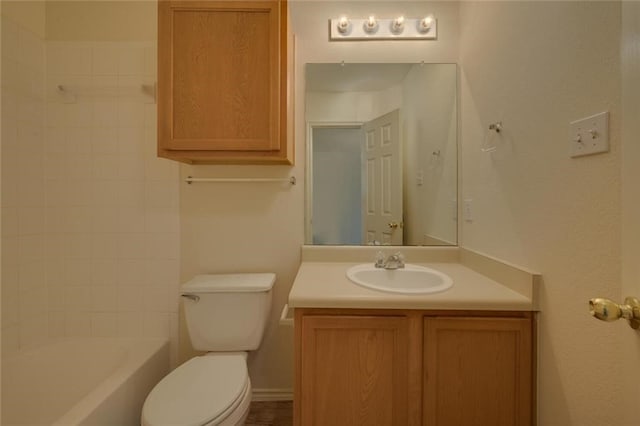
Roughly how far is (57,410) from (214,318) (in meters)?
0.89

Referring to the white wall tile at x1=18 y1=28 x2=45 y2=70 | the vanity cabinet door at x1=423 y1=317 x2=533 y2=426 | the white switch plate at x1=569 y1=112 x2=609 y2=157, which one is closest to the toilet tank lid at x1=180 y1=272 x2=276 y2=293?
the vanity cabinet door at x1=423 y1=317 x2=533 y2=426

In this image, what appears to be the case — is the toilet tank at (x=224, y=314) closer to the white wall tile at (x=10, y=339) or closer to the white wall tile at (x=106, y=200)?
the white wall tile at (x=106, y=200)

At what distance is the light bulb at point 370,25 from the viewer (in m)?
1.71

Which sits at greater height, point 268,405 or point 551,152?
point 551,152

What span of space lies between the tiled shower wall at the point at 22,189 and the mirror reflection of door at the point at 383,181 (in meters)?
1.86

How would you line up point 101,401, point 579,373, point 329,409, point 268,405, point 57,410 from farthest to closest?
point 268,405 → point 57,410 → point 101,401 → point 329,409 → point 579,373

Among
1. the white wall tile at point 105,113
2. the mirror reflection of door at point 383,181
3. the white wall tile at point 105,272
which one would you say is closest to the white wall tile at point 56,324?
the white wall tile at point 105,272

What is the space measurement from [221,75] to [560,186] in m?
1.42

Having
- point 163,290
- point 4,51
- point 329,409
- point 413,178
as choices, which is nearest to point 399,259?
point 413,178

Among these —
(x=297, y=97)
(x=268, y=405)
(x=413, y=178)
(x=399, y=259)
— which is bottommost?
(x=268, y=405)

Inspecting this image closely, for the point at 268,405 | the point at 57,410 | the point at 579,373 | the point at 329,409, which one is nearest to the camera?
the point at 579,373

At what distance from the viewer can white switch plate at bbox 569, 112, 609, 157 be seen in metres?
0.77

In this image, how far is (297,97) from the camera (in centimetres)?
177

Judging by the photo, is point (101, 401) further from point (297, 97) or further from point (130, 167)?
point (297, 97)
